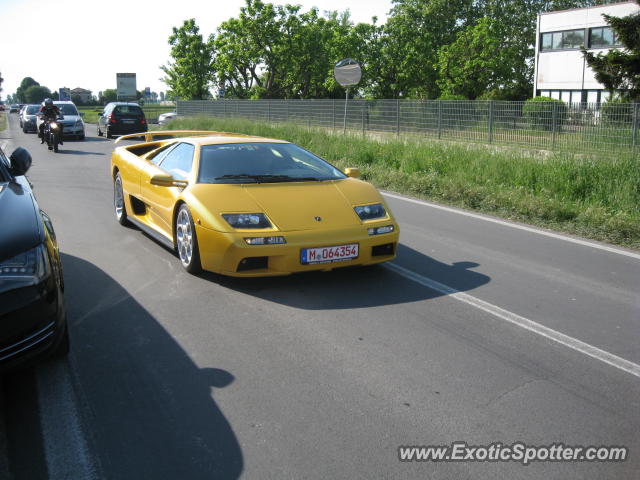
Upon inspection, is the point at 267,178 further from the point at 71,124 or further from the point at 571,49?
the point at 571,49

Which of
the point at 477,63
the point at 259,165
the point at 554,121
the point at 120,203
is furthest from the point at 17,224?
the point at 477,63

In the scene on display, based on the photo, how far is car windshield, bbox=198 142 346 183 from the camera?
6.43 meters

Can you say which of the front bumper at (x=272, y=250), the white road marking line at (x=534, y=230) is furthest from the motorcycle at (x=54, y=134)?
the front bumper at (x=272, y=250)

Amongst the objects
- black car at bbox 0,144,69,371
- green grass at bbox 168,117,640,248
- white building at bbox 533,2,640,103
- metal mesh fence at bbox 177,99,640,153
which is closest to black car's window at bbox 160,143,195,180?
black car at bbox 0,144,69,371

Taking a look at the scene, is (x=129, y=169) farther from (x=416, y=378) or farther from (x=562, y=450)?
(x=562, y=450)

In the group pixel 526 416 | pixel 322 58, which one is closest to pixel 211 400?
pixel 526 416

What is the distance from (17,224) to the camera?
3889mm

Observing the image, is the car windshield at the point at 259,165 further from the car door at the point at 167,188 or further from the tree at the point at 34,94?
the tree at the point at 34,94

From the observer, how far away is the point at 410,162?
14.2 m

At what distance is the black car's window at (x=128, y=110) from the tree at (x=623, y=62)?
18.6 metres

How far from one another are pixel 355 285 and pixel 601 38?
42.1 m

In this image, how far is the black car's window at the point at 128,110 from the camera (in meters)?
29.3

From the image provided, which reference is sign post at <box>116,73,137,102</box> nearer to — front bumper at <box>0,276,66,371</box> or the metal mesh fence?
the metal mesh fence

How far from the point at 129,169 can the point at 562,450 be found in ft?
20.7
